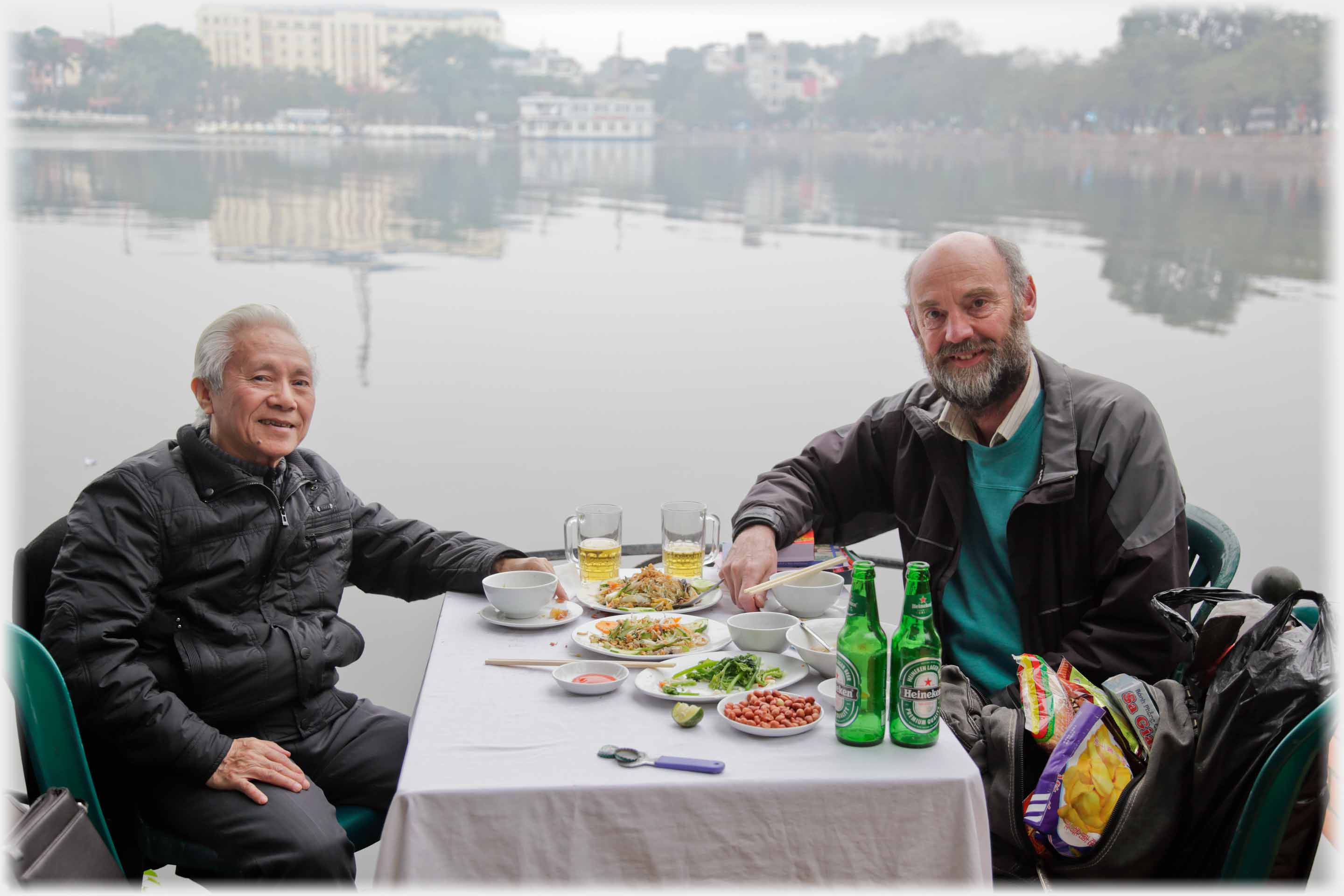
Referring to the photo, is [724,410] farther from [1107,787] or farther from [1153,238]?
[1107,787]

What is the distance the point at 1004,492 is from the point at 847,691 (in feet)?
2.81

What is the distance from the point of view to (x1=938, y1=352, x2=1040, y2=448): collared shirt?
2164mm

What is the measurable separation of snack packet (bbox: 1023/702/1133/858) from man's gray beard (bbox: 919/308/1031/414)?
2.32 feet

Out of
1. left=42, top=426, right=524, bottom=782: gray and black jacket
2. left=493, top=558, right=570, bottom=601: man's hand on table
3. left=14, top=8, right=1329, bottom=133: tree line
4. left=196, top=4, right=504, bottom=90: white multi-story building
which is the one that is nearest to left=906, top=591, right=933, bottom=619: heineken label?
left=493, top=558, right=570, bottom=601: man's hand on table

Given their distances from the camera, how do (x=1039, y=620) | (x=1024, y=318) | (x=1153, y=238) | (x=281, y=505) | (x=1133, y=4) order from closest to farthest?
1. (x=281, y=505)
2. (x=1039, y=620)
3. (x=1024, y=318)
4. (x=1133, y=4)
5. (x=1153, y=238)

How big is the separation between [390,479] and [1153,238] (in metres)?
3.92

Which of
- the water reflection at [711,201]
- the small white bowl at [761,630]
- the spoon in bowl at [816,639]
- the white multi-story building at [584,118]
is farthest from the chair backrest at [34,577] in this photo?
the white multi-story building at [584,118]

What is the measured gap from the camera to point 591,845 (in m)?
1.36

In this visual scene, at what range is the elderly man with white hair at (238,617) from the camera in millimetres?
1722

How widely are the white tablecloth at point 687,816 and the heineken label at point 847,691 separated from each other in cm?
4

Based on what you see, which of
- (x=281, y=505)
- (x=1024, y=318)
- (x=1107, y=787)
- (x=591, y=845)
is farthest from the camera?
(x=1024, y=318)

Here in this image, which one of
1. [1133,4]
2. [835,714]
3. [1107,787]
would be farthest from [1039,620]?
[1133,4]

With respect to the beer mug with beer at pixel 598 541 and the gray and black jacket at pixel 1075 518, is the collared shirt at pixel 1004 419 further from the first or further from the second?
the beer mug with beer at pixel 598 541

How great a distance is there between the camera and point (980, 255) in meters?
2.21
